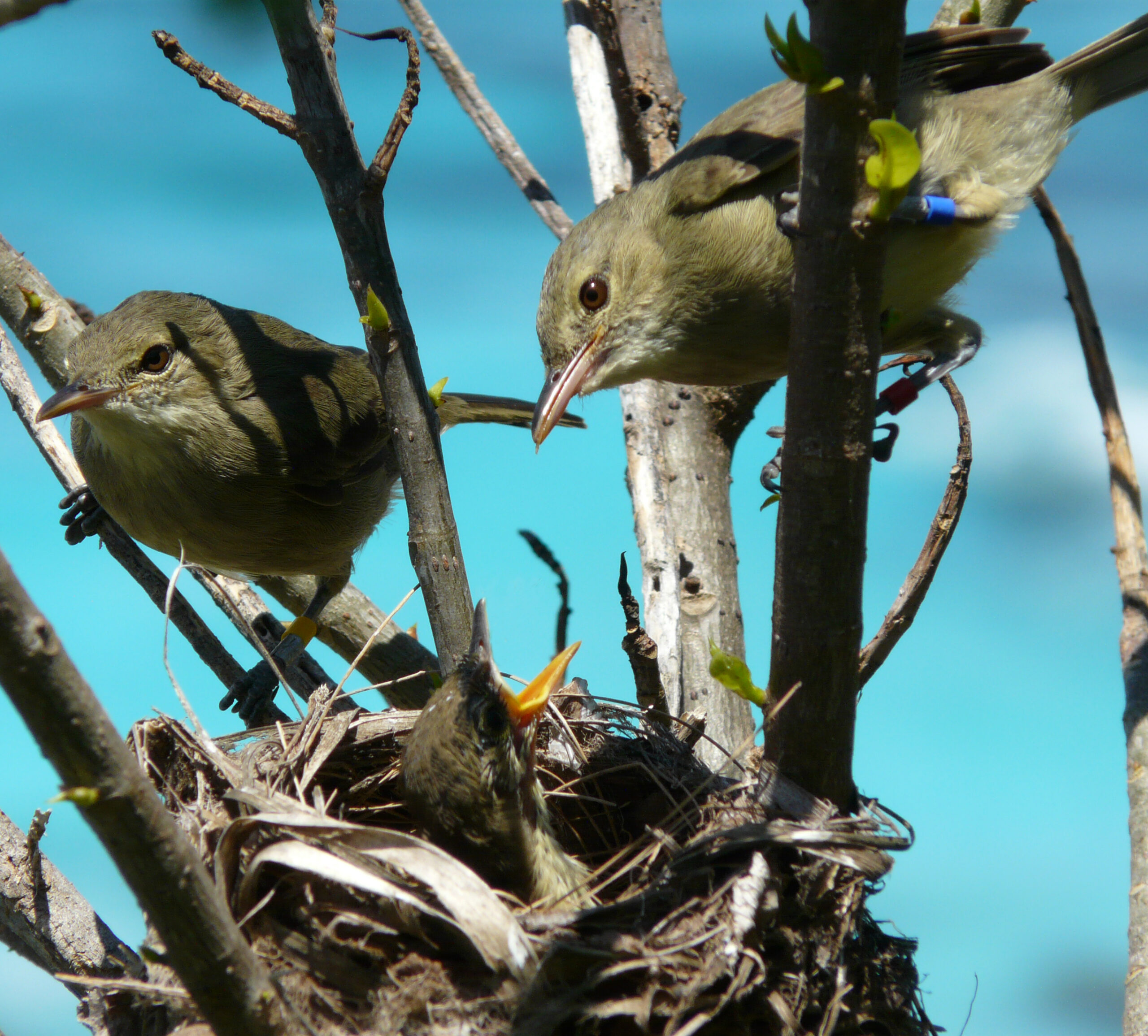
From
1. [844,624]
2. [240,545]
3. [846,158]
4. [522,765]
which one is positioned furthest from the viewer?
[240,545]

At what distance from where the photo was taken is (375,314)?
3137 mm

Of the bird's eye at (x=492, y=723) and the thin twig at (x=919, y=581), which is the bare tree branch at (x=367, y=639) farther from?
the thin twig at (x=919, y=581)

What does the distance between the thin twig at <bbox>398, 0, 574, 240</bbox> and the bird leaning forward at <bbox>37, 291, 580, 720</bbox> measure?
1.28m

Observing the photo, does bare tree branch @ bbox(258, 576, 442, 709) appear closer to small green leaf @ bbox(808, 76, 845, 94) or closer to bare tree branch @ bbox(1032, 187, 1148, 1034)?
bare tree branch @ bbox(1032, 187, 1148, 1034)

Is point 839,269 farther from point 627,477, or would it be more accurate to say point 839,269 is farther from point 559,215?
point 559,215

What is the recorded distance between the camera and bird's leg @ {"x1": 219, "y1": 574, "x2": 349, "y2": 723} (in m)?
4.67

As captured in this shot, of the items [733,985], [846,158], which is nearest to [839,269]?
[846,158]

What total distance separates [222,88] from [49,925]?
2.43 m

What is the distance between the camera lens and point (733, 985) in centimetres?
242

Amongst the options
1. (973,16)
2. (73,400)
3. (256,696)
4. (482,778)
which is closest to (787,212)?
(482,778)

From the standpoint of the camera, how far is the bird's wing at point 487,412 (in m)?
5.92

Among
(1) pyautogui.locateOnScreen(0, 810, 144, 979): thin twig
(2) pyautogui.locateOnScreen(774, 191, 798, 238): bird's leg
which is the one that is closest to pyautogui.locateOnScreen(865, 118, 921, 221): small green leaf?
(2) pyautogui.locateOnScreen(774, 191, 798, 238): bird's leg

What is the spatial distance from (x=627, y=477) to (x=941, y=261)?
5.50 ft

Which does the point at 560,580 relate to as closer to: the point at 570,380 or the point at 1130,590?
the point at 570,380
